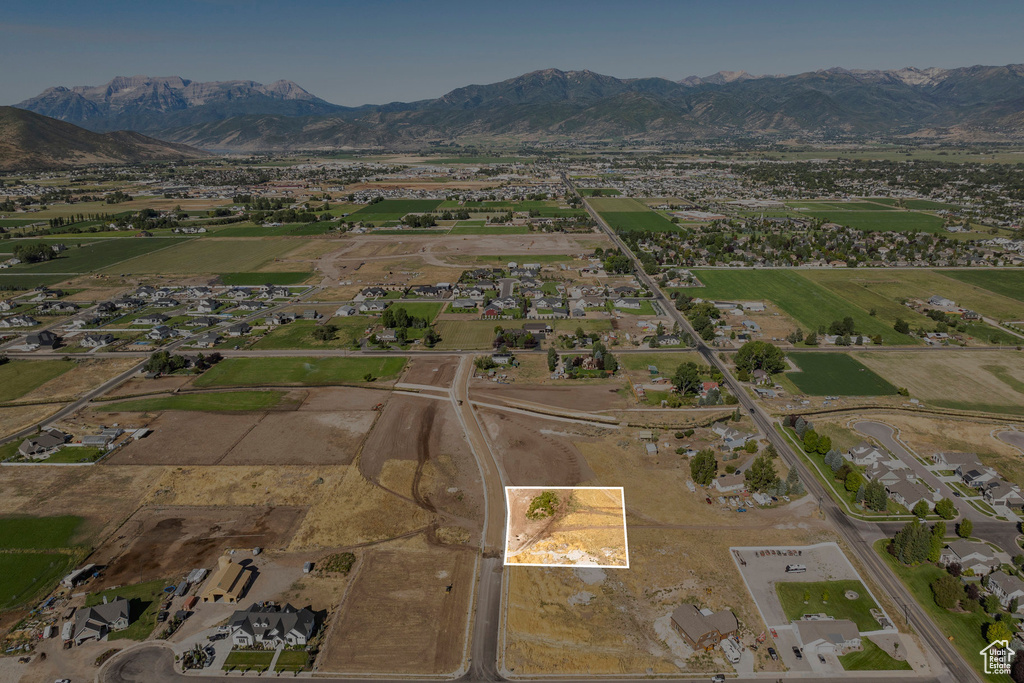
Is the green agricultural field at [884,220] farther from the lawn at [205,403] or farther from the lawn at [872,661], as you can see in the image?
the lawn at [205,403]

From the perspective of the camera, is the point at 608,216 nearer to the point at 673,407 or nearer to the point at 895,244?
the point at 895,244

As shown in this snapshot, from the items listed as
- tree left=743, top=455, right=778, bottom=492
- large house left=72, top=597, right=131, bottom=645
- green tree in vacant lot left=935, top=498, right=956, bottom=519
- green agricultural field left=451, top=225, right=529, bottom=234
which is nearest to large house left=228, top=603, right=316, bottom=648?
large house left=72, top=597, right=131, bottom=645

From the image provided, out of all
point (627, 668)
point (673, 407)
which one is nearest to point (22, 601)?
point (627, 668)

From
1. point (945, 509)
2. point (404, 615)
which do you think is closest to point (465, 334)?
point (404, 615)

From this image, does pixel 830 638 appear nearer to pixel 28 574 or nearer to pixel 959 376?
pixel 959 376

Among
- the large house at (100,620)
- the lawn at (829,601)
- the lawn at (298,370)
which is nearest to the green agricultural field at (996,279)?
the lawn at (829,601)

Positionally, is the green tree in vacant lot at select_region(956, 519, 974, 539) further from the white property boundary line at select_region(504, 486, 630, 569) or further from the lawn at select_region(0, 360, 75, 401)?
the lawn at select_region(0, 360, 75, 401)

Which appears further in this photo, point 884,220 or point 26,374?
point 884,220
